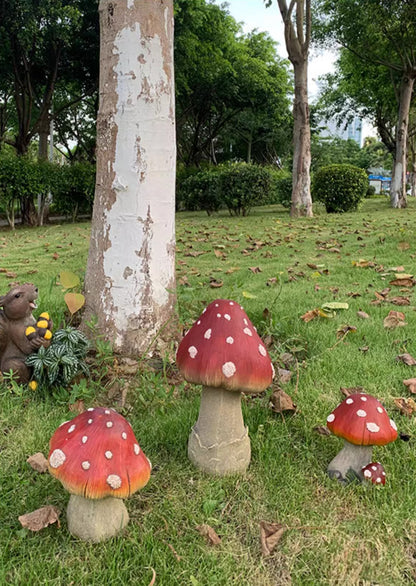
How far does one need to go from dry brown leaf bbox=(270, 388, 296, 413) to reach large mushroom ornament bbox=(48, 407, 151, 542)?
3.62ft

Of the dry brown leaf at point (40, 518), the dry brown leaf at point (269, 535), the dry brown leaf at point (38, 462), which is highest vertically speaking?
the dry brown leaf at point (38, 462)

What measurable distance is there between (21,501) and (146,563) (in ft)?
2.13

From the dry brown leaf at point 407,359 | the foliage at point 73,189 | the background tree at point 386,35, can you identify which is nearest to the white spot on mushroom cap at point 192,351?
the dry brown leaf at point 407,359

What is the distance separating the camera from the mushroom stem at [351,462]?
202 cm

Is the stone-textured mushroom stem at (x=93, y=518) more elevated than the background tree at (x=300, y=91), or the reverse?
the background tree at (x=300, y=91)

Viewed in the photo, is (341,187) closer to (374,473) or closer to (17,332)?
(17,332)

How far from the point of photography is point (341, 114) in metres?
28.1

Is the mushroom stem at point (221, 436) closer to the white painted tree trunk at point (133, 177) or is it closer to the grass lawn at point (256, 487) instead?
the grass lawn at point (256, 487)

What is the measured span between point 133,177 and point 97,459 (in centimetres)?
202

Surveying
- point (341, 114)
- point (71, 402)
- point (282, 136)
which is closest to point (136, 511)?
point (71, 402)

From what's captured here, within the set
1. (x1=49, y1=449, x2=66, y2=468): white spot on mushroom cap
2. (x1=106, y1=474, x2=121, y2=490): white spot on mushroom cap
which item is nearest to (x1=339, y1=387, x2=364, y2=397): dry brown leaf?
(x1=106, y1=474, x2=121, y2=490): white spot on mushroom cap

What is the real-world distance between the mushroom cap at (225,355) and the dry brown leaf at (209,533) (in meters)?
0.56

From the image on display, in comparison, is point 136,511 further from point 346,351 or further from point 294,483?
point 346,351

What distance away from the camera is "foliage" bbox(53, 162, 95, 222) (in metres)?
16.0
